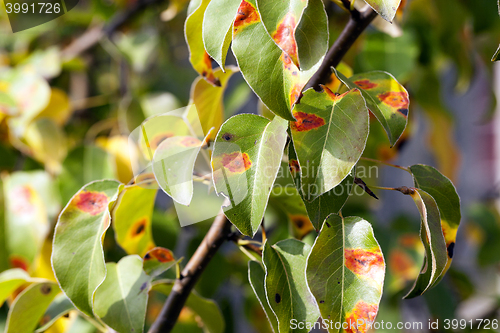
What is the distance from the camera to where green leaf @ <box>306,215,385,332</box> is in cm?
21

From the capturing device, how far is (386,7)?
20 centimetres

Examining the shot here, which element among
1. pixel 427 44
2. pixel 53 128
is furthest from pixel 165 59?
pixel 427 44

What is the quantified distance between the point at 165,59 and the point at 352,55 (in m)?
0.47

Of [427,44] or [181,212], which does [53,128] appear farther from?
[427,44]

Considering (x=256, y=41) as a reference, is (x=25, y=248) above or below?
below

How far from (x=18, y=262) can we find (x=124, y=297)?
242mm

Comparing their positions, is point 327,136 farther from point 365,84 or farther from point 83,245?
point 83,245

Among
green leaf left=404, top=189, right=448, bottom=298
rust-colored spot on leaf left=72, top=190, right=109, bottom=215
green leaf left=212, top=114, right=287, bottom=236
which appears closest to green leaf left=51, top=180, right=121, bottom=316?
rust-colored spot on leaf left=72, top=190, right=109, bottom=215

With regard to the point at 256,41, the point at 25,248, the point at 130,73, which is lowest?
the point at 25,248

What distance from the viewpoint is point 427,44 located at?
63 centimetres

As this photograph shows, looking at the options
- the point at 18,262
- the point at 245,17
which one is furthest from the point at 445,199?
the point at 18,262

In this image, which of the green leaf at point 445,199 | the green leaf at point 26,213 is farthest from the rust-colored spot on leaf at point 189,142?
the green leaf at point 26,213

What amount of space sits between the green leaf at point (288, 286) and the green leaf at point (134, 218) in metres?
0.12

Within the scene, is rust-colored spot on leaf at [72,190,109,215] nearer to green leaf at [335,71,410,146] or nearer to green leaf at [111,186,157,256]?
green leaf at [111,186,157,256]
